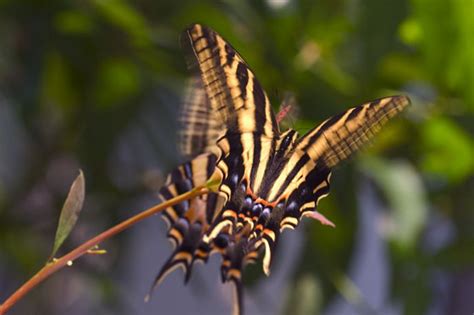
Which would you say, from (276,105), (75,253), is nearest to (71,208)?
(75,253)

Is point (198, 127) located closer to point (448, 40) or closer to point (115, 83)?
point (448, 40)

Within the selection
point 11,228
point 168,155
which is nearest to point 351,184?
point 168,155

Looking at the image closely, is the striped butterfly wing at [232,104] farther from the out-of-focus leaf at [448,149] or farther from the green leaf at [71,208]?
the out-of-focus leaf at [448,149]

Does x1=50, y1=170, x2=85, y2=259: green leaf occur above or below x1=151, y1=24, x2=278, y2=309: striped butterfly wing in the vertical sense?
below

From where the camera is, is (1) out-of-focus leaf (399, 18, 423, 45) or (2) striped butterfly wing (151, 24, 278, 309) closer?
(2) striped butterfly wing (151, 24, 278, 309)

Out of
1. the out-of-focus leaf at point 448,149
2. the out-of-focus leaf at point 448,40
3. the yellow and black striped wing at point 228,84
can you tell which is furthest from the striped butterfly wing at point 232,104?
the out-of-focus leaf at point 448,149

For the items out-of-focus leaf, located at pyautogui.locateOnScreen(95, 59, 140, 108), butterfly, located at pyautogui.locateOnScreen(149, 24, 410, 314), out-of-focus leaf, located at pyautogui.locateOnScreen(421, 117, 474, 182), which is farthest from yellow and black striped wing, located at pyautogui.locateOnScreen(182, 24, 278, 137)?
out-of-focus leaf, located at pyautogui.locateOnScreen(95, 59, 140, 108)

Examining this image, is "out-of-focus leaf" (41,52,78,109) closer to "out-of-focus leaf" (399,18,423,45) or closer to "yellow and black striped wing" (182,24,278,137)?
"out-of-focus leaf" (399,18,423,45)

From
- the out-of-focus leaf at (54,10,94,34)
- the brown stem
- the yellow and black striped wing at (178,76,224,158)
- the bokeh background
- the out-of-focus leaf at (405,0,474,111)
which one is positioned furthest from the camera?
the out-of-focus leaf at (54,10,94,34)
